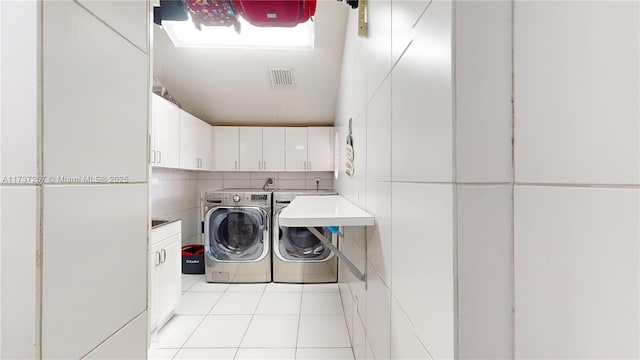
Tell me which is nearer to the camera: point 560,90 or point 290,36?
point 560,90

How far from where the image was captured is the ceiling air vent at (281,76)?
103 inches

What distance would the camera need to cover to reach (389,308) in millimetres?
759

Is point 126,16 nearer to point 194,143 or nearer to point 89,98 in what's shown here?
point 89,98

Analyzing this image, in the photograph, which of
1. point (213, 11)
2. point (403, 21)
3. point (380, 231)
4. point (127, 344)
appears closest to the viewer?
point (127, 344)

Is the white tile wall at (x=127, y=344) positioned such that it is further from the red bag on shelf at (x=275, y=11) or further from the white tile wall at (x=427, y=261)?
the red bag on shelf at (x=275, y=11)

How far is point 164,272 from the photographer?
1884mm

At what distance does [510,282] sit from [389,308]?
0.43 metres

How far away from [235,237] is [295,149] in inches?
51.0

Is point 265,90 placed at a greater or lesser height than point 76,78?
greater

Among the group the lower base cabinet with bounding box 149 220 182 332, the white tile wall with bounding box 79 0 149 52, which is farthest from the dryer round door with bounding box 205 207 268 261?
the white tile wall with bounding box 79 0 149 52

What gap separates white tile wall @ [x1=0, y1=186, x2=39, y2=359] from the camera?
35 centimetres

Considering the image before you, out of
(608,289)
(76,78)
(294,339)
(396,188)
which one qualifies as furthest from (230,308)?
(608,289)

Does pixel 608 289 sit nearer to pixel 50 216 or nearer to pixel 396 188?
pixel 396 188

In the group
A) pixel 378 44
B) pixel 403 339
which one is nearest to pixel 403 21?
pixel 378 44
